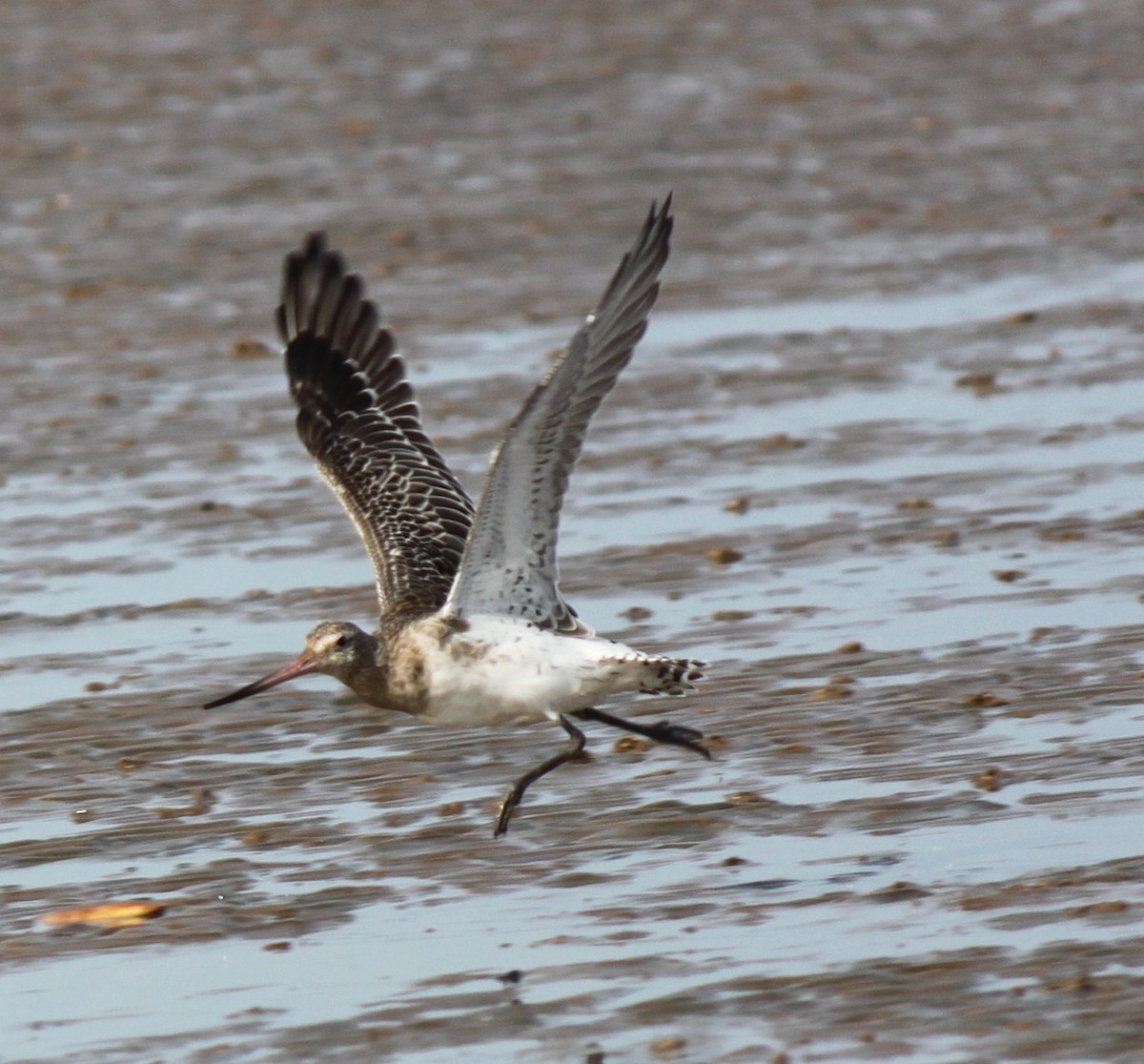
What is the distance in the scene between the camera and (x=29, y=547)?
12680 mm

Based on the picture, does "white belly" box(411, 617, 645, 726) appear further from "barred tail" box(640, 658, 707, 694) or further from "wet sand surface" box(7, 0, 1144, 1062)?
"wet sand surface" box(7, 0, 1144, 1062)

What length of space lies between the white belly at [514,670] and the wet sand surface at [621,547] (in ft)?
1.21

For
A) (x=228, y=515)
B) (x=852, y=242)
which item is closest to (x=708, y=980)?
(x=228, y=515)

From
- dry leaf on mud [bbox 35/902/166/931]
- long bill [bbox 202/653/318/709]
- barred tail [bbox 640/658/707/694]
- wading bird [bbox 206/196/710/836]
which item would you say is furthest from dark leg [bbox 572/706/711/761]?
dry leaf on mud [bbox 35/902/166/931]

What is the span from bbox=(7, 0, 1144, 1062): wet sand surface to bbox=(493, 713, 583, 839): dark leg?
0.09 meters

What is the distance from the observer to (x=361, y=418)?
10.3 m

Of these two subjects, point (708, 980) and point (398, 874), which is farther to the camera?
point (398, 874)

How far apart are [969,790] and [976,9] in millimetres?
18936

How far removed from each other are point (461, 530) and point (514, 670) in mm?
1220

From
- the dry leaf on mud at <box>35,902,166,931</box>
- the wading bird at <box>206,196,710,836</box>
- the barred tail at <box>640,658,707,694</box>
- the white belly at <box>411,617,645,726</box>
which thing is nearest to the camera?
the dry leaf on mud at <box>35,902,166,931</box>

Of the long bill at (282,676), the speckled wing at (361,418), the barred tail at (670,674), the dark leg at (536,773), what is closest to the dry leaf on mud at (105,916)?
the dark leg at (536,773)

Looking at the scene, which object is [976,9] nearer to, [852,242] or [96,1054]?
[852,242]

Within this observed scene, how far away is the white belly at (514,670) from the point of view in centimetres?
882

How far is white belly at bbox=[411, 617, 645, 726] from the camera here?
347 inches
